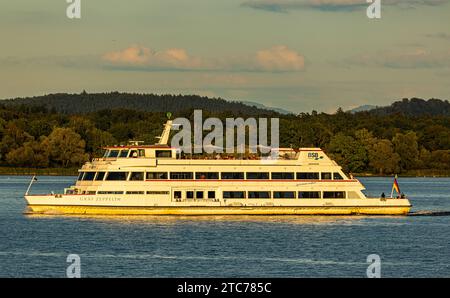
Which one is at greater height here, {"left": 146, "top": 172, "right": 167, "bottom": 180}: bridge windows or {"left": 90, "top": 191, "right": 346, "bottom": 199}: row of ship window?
{"left": 146, "top": 172, "right": 167, "bottom": 180}: bridge windows

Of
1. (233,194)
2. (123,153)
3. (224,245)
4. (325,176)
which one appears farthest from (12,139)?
(224,245)

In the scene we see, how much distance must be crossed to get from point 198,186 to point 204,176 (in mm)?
765

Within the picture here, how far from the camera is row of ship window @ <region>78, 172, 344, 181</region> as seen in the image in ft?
234

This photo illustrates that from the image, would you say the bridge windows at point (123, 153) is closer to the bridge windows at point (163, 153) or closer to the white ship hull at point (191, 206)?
the bridge windows at point (163, 153)

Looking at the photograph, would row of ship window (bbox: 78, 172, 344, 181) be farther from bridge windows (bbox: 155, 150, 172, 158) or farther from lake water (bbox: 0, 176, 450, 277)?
lake water (bbox: 0, 176, 450, 277)

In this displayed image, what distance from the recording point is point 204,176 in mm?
72125

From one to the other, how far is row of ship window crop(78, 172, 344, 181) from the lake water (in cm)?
265

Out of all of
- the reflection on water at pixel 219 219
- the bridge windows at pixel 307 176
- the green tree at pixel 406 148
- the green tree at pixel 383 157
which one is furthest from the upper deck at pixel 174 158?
the green tree at pixel 406 148

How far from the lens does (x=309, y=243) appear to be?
2414 inches

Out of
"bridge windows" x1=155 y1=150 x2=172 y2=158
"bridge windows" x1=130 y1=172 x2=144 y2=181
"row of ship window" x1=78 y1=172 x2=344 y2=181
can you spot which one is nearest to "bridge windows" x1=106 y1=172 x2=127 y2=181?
"row of ship window" x1=78 y1=172 x2=344 y2=181

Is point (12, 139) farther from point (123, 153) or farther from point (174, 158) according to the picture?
point (174, 158)

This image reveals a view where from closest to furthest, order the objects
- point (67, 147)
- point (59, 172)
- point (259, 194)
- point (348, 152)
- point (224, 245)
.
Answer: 1. point (224, 245)
2. point (259, 194)
3. point (348, 152)
4. point (67, 147)
5. point (59, 172)

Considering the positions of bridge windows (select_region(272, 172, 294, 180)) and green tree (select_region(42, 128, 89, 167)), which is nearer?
bridge windows (select_region(272, 172, 294, 180))

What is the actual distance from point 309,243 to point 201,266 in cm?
1092
